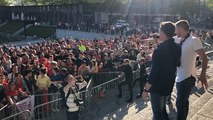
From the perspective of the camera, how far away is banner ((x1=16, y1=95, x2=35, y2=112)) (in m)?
8.52

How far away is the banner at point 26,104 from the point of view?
8.52m

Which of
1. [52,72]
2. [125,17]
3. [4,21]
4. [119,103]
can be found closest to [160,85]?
[119,103]

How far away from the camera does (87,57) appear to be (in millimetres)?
14664

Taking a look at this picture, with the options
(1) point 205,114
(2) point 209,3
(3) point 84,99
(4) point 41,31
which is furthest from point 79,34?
(1) point 205,114

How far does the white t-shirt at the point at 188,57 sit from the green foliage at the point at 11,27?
60.3m

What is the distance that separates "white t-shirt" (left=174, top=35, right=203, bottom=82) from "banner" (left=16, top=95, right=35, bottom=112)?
4607mm

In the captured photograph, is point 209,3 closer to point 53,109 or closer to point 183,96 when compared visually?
point 53,109

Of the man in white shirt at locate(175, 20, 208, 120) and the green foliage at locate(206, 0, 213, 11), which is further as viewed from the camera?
the green foliage at locate(206, 0, 213, 11)

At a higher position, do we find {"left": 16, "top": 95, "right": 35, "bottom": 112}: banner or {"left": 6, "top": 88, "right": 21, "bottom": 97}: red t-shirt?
{"left": 6, "top": 88, "right": 21, "bottom": 97}: red t-shirt

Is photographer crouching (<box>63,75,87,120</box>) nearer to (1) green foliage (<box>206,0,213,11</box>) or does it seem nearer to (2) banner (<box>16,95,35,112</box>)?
(2) banner (<box>16,95,35,112</box>)

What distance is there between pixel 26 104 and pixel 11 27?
60.2m

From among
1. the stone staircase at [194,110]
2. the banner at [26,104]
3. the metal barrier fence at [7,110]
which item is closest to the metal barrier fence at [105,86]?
the stone staircase at [194,110]

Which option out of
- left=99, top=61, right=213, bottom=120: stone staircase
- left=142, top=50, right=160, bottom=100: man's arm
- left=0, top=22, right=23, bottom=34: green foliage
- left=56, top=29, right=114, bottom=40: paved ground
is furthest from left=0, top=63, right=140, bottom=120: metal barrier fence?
left=0, top=22, right=23, bottom=34: green foliage

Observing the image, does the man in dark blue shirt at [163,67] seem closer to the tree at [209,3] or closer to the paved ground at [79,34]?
the paved ground at [79,34]
